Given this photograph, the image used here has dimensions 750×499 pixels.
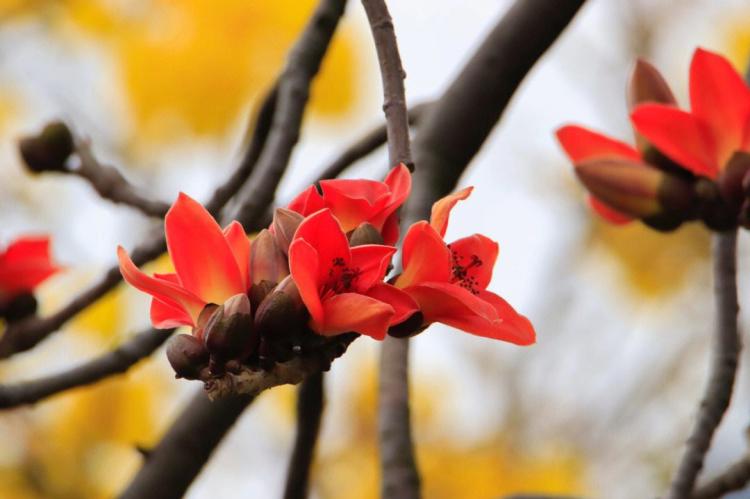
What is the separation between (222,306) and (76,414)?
1.85 m

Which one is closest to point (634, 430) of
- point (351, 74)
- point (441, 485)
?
point (441, 485)

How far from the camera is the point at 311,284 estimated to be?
2.28 feet

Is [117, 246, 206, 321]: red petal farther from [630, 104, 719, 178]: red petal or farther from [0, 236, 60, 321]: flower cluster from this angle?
[0, 236, 60, 321]: flower cluster

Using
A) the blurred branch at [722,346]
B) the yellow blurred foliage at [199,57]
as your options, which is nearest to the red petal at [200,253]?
the blurred branch at [722,346]

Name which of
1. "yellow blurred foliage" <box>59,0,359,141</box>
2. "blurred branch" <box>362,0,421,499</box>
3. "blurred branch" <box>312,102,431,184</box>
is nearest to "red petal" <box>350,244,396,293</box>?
"blurred branch" <box>362,0,421,499</box>

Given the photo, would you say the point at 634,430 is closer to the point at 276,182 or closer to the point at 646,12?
the point at 646,12

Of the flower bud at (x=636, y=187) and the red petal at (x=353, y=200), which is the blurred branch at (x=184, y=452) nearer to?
the flower bud at (x=636, y=187)

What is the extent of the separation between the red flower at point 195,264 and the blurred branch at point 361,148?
86 centimetres

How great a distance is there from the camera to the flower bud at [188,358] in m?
0.71

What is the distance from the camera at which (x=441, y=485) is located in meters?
2.99

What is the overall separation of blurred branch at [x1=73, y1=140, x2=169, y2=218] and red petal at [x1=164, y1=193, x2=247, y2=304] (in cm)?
85

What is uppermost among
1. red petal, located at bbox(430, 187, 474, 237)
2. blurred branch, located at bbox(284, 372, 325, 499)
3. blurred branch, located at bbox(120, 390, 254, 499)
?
red petal, located at bbox(430, 187, 474, 237)

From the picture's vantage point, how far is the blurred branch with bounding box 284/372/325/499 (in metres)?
1.50

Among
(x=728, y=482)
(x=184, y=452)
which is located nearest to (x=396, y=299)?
(x=184, y=452)
